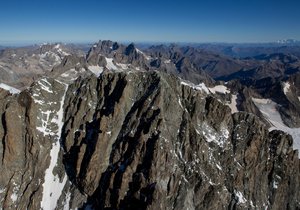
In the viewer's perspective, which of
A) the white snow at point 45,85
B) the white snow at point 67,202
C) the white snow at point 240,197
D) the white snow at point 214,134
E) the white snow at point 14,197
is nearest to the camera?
the white snow at point 14,197

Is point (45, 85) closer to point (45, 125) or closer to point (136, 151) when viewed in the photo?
point (45, 125)

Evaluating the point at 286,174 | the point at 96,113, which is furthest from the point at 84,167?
the point at 286,174

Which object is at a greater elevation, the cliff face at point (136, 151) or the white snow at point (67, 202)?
the cliff face at point (136, 151)

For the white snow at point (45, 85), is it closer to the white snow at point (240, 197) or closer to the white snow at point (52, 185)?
the white snow at point (52, 185)

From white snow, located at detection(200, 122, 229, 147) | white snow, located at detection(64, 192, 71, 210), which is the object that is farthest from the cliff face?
white snow, located at detection(200, 122, 229, 147)

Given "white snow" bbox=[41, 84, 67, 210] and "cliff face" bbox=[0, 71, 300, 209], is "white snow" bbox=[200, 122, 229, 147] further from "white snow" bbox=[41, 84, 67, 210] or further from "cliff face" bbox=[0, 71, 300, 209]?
"white snow" bbox=[41, 84, 67, 210]

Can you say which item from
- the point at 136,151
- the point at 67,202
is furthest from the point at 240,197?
the point at 67,202

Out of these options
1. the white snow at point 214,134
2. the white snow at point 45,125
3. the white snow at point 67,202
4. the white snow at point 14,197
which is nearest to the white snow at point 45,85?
the white snow at point 45,125
